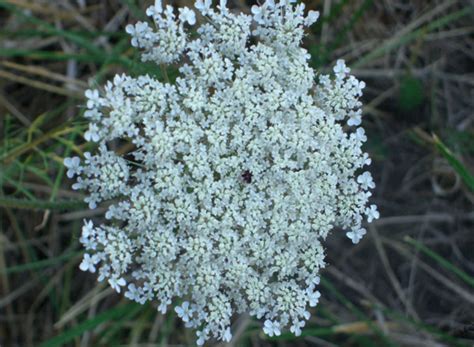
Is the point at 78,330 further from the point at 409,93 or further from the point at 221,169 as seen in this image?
the point at 409,93

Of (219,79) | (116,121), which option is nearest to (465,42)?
(219,79)

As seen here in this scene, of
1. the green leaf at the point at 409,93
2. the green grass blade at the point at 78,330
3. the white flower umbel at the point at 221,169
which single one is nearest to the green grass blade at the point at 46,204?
the white flower umbel at the point at 221,169

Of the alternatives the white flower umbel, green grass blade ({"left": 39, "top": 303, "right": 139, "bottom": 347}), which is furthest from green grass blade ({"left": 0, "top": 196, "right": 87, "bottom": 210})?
green grass blade ({"left": 39, "top": 303, "right": 139, "bottom": 347})

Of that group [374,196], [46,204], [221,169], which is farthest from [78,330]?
[374,196]

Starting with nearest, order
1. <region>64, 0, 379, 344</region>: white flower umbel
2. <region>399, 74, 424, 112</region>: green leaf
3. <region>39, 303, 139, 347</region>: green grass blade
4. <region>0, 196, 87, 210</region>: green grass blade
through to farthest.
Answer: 1. <region>64, 0, 379, 344</region>: white flower umbel
2. <region>0, 196, 87, 210</region>: green grass blade
3. <region>39, 303, 139, 347</region>: green grass blade
4. <region>399, 74, 424, 112</region>: green leaf

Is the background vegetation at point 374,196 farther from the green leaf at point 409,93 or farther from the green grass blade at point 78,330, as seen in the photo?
the green grass blade at point 78,330

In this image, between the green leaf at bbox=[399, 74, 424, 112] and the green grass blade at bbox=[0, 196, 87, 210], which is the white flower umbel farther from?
the green leaf at bbox=[399, 74, 424, 112]

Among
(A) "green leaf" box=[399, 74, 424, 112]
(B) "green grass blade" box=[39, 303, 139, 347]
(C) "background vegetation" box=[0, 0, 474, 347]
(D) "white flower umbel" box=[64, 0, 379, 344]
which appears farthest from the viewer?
(A) "green leaf" box=[399, 74, 424, 112]
